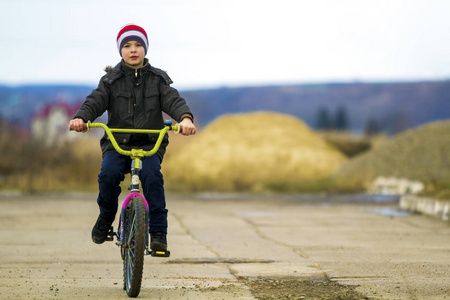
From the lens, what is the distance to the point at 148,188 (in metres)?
6.45

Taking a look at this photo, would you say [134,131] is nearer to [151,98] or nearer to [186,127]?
[186,127]

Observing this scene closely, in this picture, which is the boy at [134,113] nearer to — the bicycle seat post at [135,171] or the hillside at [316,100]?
the bicycle seat post at [135,171]

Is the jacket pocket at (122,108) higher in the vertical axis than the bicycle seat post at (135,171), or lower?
higher

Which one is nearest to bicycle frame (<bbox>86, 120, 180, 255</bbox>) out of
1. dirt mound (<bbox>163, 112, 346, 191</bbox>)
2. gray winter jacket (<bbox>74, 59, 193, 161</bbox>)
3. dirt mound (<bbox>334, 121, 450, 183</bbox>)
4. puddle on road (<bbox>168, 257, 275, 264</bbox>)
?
gray winter jacket (<bbox>74, 59, 193, 161</bbox>)

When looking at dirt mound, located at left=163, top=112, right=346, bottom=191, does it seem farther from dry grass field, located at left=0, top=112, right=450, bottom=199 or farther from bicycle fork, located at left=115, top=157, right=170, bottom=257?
bicycle fork, located at left=115, top=157, right=170, bottom=257

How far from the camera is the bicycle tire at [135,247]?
5928mm

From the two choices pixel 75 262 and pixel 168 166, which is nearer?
pixel 75 262

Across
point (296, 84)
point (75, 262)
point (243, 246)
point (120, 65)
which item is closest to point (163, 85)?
point (120, 65)

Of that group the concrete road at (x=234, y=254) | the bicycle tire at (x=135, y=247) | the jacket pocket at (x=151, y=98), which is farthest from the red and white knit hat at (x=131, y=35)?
the concrete road at (x=234, y=254)

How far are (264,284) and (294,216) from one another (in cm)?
764

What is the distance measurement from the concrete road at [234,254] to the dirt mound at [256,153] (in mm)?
14596

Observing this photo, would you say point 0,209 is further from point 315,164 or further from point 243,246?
point 315,164

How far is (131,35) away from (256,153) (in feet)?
87.3

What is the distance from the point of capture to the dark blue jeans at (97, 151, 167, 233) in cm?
641
